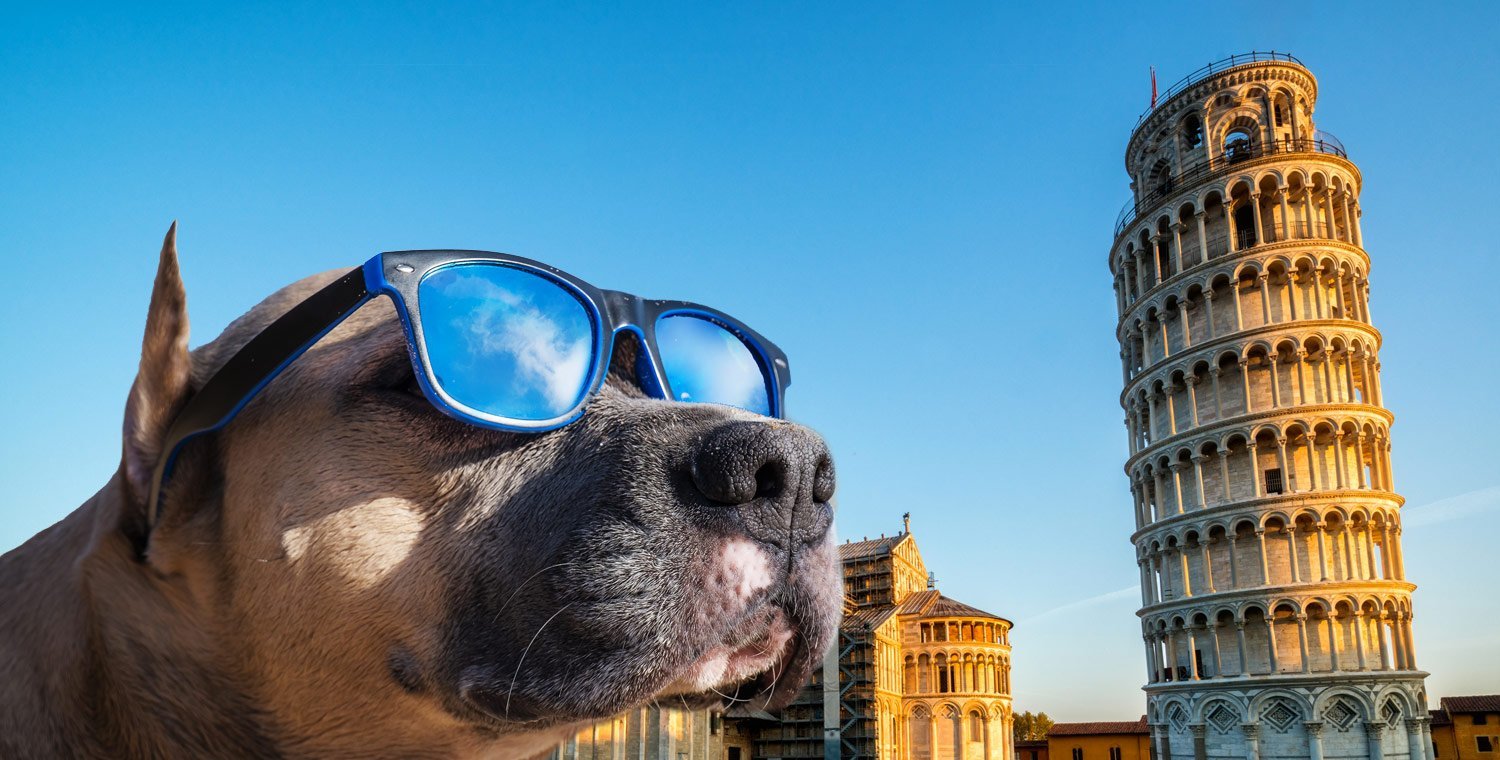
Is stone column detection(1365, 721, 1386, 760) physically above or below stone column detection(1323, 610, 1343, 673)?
below

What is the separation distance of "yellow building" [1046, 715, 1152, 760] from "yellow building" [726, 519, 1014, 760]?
6.74 meters

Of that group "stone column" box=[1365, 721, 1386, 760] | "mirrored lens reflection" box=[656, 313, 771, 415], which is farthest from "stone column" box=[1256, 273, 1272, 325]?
"mirrored lens reflection" box=[656, 313, 771, 415]

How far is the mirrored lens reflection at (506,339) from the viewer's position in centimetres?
145

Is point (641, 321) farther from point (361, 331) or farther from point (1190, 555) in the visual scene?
point (1190, 555)

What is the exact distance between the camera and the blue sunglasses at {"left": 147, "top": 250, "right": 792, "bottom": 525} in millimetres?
1384

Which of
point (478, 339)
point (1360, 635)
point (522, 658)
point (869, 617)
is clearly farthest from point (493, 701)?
point (869, 617)

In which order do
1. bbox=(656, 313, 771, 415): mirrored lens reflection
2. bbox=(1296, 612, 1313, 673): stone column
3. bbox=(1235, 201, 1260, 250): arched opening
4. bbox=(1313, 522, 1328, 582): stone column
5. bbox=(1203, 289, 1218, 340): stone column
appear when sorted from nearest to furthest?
bbox=(656, 313, 771, 415): mirrored lens reflection
bbox=(1296, 612, 1313, 673): stone column
bbox=(1313, 522, 1328, 582): stone column
bbox=(1203, 289, 1218, 340): stone column
bbox=(1235, 201, 1260, 250): arched opening

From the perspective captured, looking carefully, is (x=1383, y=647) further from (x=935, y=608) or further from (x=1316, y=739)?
(x=935, y=608)

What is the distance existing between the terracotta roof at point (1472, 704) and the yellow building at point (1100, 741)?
586 inches

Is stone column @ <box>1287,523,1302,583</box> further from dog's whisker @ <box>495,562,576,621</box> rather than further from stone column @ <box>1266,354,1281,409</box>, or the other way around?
dog's whisker @ <box>495,562,576,621</box>

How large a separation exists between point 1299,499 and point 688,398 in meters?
35.9

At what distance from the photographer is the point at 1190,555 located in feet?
114

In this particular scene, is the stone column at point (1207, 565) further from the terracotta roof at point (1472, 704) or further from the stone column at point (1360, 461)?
the terracotta roof at point (1472, 704)

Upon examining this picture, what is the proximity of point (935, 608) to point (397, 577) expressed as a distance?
57.9 m
